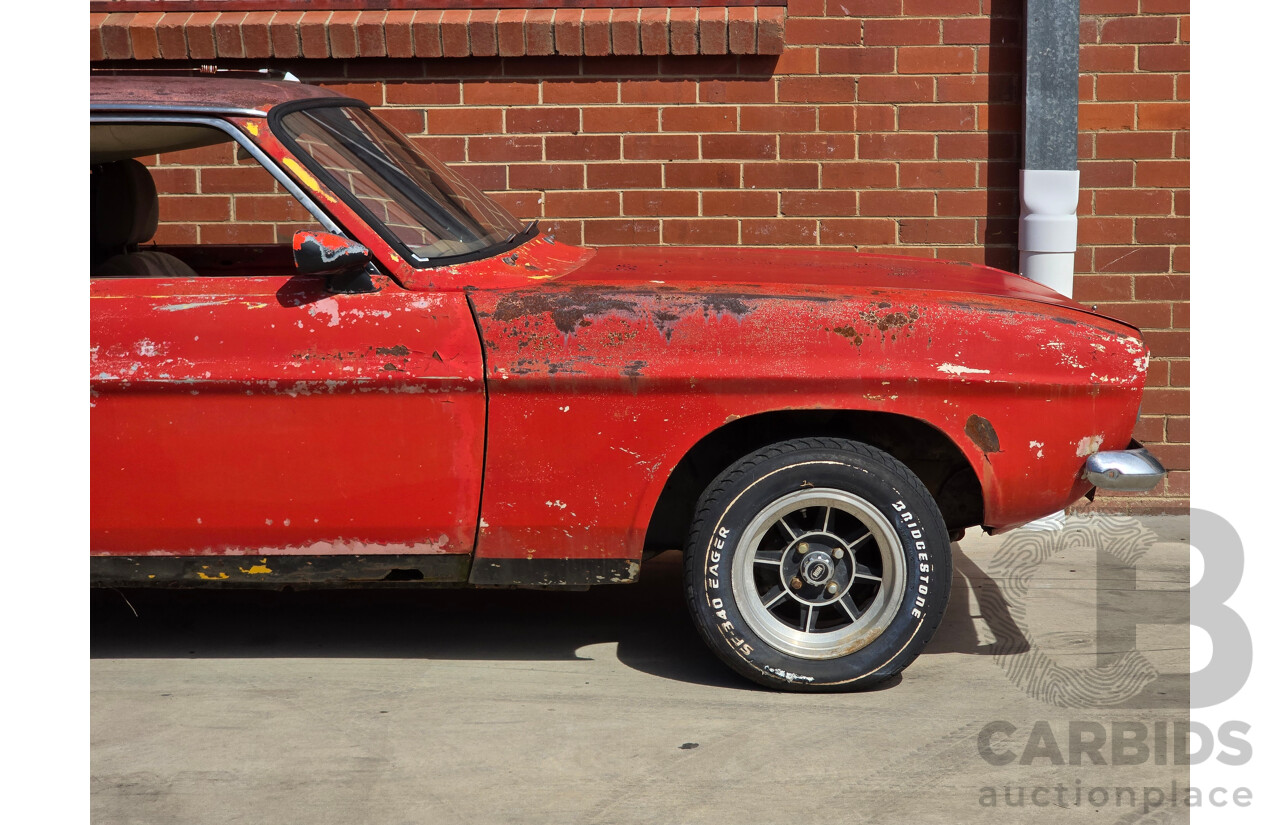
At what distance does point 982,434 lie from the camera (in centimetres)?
363

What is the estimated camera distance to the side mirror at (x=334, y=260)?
345 centimetres

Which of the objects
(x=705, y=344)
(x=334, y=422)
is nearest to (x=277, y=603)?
(x=334, y=422)

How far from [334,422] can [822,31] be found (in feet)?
11.3

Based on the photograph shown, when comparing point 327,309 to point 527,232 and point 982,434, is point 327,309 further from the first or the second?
point 982,434

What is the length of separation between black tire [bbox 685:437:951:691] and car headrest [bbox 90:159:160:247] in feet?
7.36

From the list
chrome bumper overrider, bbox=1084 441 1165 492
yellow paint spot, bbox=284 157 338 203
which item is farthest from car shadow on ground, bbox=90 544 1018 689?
yellow paint spot, bbox=284 157 338 203

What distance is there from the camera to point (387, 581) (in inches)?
149

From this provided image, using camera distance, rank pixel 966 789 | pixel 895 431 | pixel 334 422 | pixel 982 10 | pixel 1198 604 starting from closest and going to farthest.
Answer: pixel 966 789 → pixel 334 422 → pixel 895 431 → pixel 1198 604 → pixel 982 10

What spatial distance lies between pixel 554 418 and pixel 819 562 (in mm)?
905

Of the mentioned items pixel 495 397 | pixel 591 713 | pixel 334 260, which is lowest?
pixel 591 713

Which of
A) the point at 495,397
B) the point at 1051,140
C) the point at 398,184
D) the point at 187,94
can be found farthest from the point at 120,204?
the point at 1051,140

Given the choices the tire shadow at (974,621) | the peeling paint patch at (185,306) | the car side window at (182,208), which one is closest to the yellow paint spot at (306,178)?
the car side window at (182,208)

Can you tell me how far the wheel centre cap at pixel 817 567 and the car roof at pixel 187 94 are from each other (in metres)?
2.14

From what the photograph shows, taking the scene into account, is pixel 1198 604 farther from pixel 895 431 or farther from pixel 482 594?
pixel 482 594
